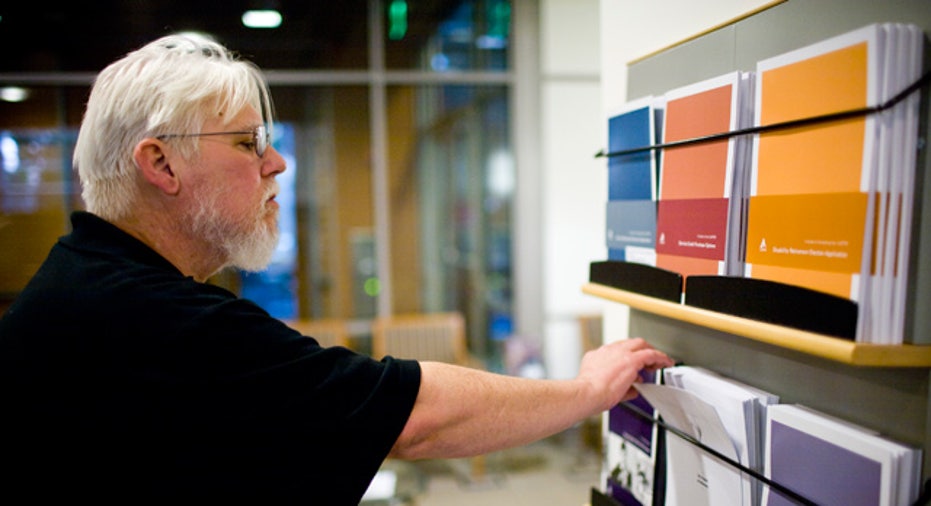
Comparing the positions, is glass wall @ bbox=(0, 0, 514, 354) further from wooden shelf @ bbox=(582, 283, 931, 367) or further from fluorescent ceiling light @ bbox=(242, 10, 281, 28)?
wooden shelf @ bbox=(582, 283, 931, 367)

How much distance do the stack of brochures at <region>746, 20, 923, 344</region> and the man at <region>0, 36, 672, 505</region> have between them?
459mm

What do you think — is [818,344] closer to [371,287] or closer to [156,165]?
[156,165]

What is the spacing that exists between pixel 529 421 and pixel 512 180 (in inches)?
145

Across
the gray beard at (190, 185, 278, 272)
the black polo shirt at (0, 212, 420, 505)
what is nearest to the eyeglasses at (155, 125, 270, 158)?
the gray beard at (190, 185, 278, 272)

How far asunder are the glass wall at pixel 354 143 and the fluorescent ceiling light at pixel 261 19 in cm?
5

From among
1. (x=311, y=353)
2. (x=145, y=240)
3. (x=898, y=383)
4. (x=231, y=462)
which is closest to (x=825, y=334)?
(x=898, y=383)

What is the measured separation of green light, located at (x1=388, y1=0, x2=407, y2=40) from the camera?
14.6 feet

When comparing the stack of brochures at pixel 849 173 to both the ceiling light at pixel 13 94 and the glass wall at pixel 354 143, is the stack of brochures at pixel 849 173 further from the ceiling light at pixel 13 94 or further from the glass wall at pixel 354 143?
the ceiling light at pixel 13 94

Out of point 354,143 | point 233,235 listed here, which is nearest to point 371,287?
point 354,143

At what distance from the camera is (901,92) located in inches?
26.9

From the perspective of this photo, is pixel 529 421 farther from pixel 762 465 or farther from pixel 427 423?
pixel 762 465

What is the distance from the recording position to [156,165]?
1035 mm

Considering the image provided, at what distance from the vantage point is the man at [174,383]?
880 millimetres

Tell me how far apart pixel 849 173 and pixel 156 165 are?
1.05 metres
